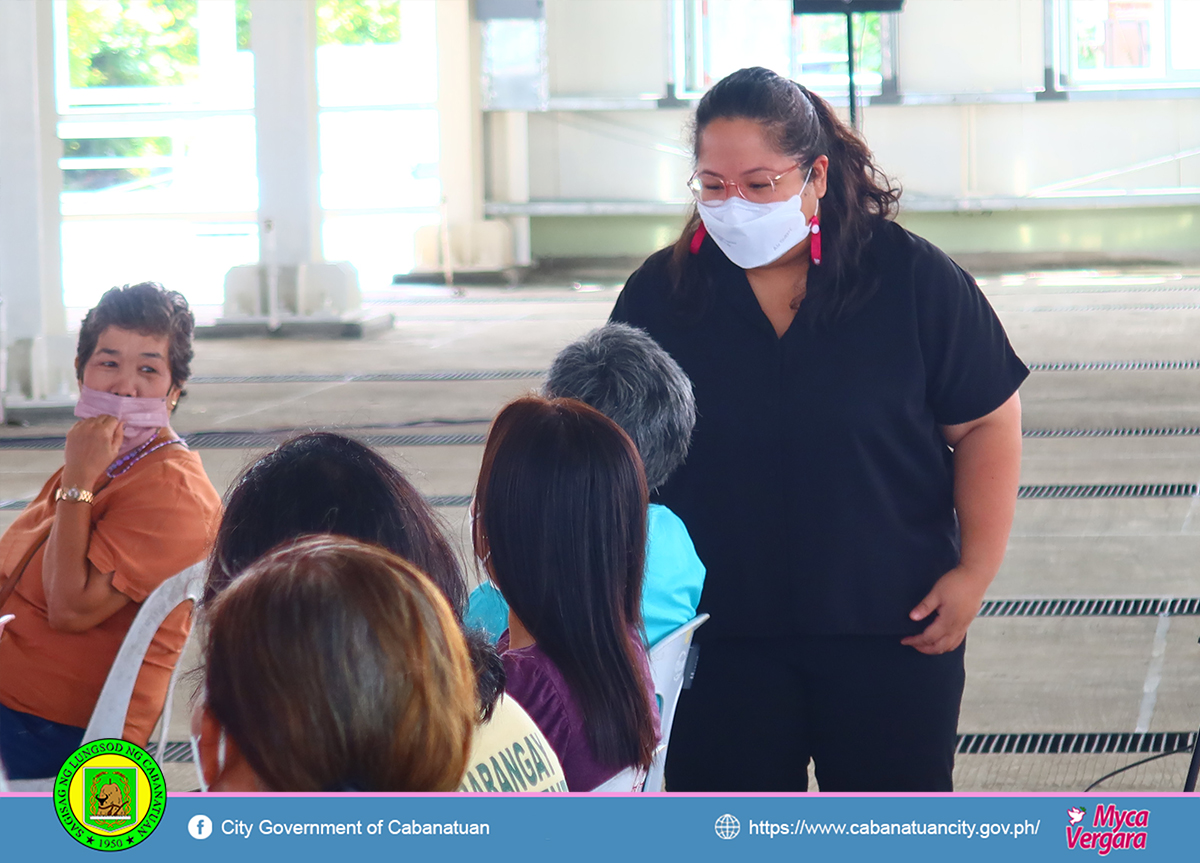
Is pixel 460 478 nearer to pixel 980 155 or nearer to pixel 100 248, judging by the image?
pixel 980 155

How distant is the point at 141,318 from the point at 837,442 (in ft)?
3.84

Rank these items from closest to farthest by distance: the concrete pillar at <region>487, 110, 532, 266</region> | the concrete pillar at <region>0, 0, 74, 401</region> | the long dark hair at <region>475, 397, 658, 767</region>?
the long dark hair at <region>475, 397, 658, 767</region>
the concrete pillar at <region>0, 0, 74, 401</region>
the concrete pillar at <region>487, 110, 532, 266</region>

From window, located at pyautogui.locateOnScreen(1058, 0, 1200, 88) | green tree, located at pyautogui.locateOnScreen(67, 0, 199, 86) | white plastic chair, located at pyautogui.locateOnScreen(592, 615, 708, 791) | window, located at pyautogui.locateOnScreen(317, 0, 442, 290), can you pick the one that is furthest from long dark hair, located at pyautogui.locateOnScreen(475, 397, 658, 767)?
green tree, located at pyautogui.locateOnScreen(67, 0, 199, 86)

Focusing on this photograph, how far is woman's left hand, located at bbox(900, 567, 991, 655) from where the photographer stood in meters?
1.67

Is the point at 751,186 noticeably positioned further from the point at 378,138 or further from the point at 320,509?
the point at 378,138

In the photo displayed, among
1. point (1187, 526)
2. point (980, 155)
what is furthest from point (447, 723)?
point (980, 155)

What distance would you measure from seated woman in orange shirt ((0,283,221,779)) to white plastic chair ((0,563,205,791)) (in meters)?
0.09

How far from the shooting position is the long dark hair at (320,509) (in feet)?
4.44

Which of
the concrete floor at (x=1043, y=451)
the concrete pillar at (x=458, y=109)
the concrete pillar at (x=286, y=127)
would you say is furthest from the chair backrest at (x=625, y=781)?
the concrete pillar at (x=458, y=109)

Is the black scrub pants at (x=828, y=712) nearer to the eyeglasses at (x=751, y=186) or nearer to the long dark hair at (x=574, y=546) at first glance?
the long dark hair at (x=574, y=546)

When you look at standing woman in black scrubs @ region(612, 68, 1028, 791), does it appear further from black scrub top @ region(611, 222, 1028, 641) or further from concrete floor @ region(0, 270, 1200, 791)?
concrete floor @ region(0, 270, 1200, 791)

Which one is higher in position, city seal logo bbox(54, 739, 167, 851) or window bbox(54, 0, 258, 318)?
window bbox(54, 0, 258, 318)

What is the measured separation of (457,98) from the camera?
14109mm

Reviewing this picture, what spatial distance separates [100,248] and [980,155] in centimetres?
1051
